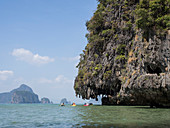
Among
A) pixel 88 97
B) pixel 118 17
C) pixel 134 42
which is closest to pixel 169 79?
pixel 134 42

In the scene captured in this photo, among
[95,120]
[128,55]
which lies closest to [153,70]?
[128,55]

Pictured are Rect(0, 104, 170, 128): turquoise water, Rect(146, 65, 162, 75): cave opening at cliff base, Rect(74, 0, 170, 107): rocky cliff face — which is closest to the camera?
Rect(0, 104, 170, 128): turquoise water

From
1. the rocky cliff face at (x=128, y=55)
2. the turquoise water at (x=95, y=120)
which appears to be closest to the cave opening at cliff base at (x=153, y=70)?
the rocky cliff face at (x=128, y=55)

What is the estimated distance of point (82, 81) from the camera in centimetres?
4900

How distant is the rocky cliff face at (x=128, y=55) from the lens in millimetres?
27250

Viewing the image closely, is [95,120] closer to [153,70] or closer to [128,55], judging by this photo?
[153,70]

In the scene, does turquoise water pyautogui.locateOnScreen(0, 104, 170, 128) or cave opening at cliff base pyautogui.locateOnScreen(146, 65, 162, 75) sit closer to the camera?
turquoise water pyautogui.locateOnScreen(0, 104, 170, 128)

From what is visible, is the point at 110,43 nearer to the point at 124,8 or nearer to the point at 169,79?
the point at 124,8

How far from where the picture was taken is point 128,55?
120 feet

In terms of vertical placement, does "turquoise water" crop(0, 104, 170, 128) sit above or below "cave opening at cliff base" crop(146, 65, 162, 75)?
below

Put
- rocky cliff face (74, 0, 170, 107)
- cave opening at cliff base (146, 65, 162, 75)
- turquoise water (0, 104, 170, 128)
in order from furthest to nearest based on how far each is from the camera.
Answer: cave opening at cliff base (146, 65, 162, 75)
rocky cliff face (74, 0, 170, 107)
turquoise water (0, 104, 170, 128)

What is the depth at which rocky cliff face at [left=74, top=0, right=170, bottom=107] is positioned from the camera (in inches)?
1073

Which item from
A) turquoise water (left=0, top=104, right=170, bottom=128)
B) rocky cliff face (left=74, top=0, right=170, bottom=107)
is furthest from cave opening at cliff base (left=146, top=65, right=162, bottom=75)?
turquoise water (left=0, top=104, right=170, bottom=128)

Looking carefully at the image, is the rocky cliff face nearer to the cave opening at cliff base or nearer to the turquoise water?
the cave opening at cliff base
